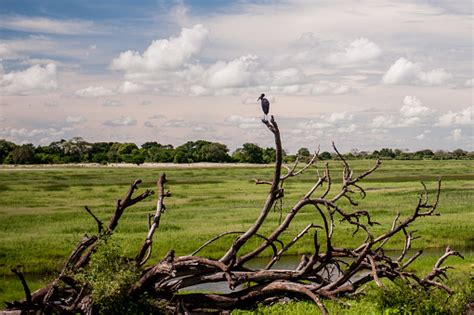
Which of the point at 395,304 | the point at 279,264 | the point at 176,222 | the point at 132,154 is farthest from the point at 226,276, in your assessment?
the point at 132,154

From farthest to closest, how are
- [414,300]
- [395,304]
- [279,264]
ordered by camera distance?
[279,264] → [395,304] → [414,300]

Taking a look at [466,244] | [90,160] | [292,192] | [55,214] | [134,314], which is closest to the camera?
[134,314]

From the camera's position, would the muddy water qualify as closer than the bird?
No

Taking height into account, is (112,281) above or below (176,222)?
above

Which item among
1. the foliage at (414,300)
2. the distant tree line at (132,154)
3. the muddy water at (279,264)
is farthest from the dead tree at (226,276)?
the distant tree line at (132,154)

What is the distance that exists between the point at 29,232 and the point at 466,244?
67.9 feet

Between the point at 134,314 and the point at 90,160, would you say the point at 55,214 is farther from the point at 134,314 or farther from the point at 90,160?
the point at 90,160

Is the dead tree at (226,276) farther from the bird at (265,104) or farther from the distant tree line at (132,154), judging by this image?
the distant tree line at (132,154)

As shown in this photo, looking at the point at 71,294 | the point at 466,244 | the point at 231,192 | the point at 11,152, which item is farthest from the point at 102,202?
the point at 11,152

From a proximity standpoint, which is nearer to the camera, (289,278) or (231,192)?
(289,278)

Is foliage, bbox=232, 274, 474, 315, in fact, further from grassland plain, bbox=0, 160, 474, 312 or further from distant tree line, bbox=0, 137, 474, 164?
distant tree line, bbox=0, 137, 474, 164

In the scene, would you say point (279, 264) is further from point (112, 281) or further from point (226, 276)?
point (112, 281)

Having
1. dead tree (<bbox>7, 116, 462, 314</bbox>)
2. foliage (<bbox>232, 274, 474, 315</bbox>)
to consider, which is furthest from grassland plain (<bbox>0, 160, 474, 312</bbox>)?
foliage (<bbox>232, 274, 474, 315</bbox>)

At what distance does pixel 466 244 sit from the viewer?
3103 cm
